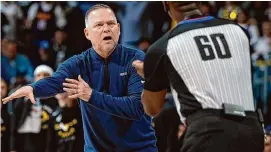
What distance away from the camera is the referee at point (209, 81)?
12.1 feet

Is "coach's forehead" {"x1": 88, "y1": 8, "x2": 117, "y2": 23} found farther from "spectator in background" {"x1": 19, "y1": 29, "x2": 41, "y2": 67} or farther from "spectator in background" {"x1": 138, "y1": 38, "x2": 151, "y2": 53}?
"spectator in background" {"x1": 19, "y1": 29, "x2": 41, "y2": 67}

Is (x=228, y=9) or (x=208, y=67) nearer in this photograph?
(x=208, y=67)

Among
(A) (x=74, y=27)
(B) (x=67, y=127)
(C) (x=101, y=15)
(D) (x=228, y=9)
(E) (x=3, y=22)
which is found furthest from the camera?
(E) (x=3, y=22)

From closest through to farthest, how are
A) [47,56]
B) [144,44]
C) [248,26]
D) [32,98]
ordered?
[32,98]
[144,44]
[248,26]
[47,56]

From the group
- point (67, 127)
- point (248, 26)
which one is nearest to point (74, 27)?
point (248, 26)

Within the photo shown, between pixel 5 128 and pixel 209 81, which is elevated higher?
pixel 209 81

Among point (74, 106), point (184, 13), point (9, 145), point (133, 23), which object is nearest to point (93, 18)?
point (184, 13)

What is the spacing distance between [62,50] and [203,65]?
8252 millimetres

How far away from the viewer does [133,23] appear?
1130 cm

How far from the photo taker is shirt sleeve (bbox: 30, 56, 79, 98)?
5.37m

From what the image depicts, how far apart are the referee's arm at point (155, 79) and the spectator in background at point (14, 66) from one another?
7.32m

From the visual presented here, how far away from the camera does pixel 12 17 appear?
1234 centimetres

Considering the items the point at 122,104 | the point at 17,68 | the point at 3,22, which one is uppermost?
the point at 3,22

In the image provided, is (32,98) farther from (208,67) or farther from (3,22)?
(3,22)
